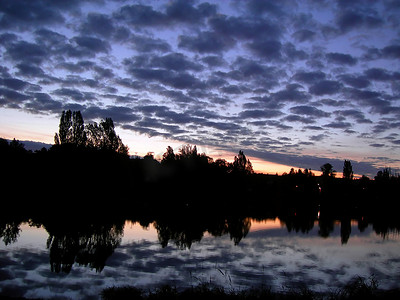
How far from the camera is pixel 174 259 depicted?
19.0m

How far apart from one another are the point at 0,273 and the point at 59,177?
42529 mm

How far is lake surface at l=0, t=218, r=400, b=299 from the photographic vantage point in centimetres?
1423

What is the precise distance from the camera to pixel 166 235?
2719 centimetres

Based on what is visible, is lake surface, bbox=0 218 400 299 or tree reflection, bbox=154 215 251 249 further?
tree reflection, bbox=154 215 251 249

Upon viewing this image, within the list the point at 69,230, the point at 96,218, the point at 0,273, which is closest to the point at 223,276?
the point at 0,273

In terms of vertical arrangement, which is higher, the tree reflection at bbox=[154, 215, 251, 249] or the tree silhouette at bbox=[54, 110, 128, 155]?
the tree silhouette at bbox=[54, 110, 128, 155]

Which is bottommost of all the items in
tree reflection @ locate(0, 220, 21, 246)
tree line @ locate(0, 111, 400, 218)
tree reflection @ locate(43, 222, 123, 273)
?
tree reflection @ locate(0, 220, 21, 246)

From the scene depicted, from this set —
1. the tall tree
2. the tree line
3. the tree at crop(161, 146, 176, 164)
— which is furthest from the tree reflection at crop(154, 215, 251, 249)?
the tree at crop(161, 146, 176, 164)

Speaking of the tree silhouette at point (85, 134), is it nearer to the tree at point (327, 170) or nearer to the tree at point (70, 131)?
the tree at point (70, 131)

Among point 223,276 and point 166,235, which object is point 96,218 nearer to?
point 166,235

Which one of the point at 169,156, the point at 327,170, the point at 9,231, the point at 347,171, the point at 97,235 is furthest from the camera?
the point at 327,170

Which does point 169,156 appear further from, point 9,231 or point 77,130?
point 9,231

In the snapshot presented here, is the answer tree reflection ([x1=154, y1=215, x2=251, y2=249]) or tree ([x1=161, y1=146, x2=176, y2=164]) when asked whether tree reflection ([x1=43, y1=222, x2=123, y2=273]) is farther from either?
tree ([x1=161, y1=146, x2=176, y2=164])

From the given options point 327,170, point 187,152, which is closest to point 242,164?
point 187,152
